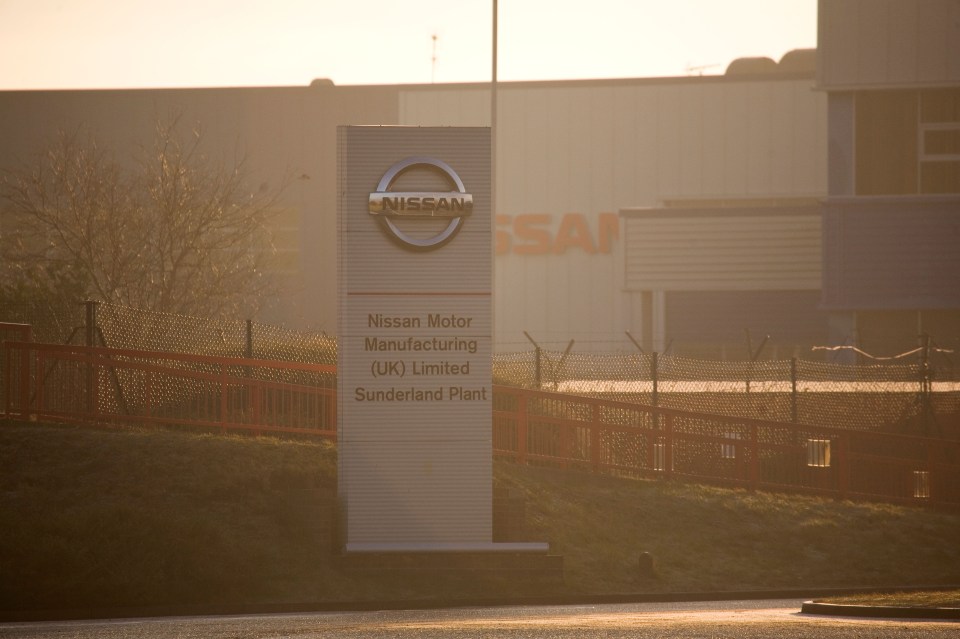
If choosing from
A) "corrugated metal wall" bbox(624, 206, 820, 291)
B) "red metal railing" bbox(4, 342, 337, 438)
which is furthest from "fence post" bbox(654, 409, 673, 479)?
"corrugated metal wall" bbox(624, 206, 820, 291)

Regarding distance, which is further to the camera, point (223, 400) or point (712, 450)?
point (712, 450)

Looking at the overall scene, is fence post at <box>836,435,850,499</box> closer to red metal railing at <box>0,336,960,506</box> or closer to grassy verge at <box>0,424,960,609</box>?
red metal railing at <box>0,336,960,506</box>

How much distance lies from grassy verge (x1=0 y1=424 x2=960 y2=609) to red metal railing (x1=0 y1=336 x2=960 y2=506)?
76 cm

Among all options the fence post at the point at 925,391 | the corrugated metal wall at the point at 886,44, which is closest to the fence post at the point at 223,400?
the fence post at the point at 925,391

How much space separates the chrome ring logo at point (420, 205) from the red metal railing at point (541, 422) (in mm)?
4771

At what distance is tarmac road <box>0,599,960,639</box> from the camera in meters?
11.3

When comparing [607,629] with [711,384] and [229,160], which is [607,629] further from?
[229,160]

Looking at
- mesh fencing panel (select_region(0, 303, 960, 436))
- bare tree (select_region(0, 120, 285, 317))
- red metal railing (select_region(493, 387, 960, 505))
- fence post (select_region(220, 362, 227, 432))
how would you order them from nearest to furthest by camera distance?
fence post (select_region(220, 362, 227, 432)), red metal railing (select_region(493, 387, 960, 505)), mesh fencing panel (select_region(0, 303, 960, 436)), bare tree (select_region(0, 120, 285, 317))

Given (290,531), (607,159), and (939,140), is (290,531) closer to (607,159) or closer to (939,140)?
(939,140)

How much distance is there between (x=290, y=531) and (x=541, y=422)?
611cm

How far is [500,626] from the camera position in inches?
468

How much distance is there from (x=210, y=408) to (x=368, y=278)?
20.0 ft

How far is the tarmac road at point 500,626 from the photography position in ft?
37.0

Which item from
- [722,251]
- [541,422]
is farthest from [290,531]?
[722,251]
